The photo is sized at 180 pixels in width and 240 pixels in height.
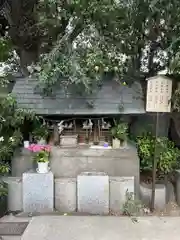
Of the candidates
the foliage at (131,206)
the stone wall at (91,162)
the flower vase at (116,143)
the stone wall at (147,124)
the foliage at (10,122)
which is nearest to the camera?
the foliage at (10,122)

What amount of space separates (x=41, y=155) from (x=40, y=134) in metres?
0.51

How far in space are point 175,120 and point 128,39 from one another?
196cm

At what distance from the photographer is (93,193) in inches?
190

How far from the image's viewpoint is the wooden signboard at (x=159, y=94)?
496cm

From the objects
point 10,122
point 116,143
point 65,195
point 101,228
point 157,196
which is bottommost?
point 101,228

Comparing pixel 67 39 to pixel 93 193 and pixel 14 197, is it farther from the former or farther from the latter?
pixel 14 197

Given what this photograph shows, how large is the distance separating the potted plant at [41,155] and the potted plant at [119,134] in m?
1.23

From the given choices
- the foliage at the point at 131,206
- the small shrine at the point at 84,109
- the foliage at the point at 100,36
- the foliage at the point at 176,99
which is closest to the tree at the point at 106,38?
the foliage at the point at 100,36

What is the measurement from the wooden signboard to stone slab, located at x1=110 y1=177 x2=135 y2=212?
1323mm

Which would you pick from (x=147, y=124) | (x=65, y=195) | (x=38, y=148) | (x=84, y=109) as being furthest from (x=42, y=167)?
(x=147, y=124)

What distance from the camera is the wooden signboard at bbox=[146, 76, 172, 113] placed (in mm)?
4965

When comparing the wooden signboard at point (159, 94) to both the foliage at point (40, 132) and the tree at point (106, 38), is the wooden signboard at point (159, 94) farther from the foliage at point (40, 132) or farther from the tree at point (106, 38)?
the foliage at point (40, 132)

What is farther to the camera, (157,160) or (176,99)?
(157,160)

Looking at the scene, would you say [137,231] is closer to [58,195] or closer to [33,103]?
[58,195]
